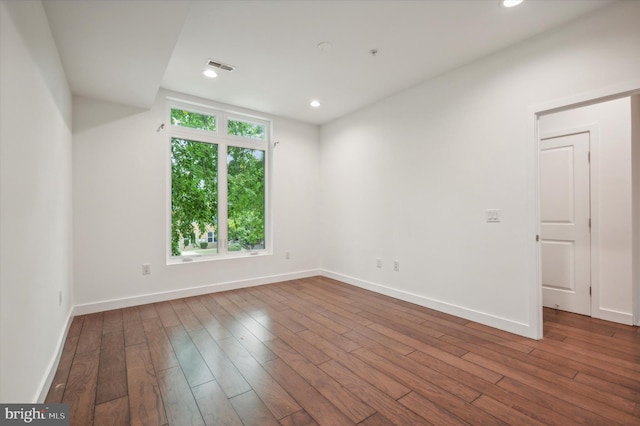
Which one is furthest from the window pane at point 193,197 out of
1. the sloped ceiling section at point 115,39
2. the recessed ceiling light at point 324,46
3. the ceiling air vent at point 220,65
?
the recessed ceiling light at point 324,46

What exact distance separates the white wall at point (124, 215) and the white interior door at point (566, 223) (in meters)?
4.06

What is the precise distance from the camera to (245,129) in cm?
457

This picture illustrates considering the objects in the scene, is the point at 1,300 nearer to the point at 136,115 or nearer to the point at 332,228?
the point at 136,115

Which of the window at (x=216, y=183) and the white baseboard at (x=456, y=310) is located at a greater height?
the window at (x=216, y=183)

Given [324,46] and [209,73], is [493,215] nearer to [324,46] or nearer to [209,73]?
[324,46]

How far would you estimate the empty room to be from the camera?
169cm

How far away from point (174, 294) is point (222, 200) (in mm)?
1432

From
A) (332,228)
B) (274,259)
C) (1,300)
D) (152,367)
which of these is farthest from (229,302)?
(1,300)

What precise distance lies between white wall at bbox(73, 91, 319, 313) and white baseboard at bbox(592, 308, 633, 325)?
14.1 ft

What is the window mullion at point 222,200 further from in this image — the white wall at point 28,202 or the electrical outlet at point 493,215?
the electrical outlet at point 493,215

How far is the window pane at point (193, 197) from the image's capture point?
3926 mm

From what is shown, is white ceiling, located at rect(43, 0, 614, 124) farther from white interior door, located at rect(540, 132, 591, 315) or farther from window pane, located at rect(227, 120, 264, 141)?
white interior door, located at rect(540, 132, 591, 315)

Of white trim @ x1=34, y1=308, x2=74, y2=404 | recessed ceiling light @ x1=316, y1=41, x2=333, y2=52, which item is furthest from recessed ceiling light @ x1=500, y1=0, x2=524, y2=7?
white trim @ x1=34, y1=308, x2=74, y2=404

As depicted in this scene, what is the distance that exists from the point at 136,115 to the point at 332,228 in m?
3.25
